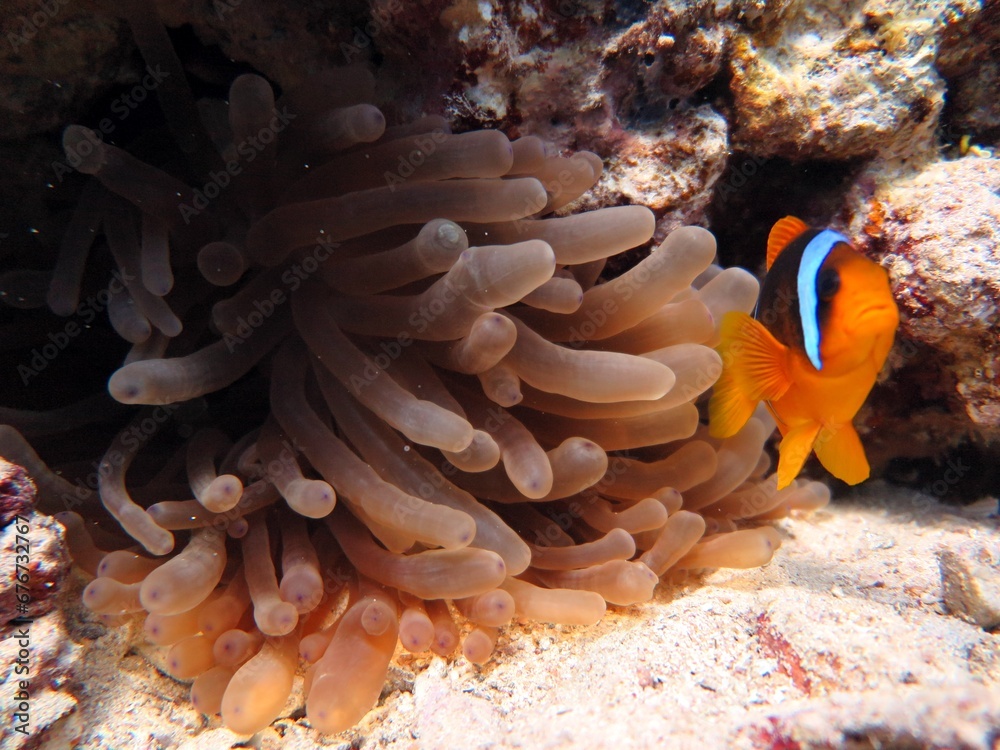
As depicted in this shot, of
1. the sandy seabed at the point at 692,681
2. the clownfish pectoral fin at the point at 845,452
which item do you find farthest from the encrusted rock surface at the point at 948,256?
the clownfish pectoral fin at the point at 845,452

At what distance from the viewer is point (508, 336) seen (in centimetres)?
127

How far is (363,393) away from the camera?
53.1 inches

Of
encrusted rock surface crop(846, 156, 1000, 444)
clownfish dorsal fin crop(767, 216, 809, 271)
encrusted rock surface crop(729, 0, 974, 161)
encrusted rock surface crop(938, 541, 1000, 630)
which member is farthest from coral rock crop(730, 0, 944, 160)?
encrusted rock surface crop(938, 541, 1000, 630)

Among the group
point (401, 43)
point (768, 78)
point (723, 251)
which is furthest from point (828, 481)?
point (401, 43)

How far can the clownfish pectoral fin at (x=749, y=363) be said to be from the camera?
1.38 meters

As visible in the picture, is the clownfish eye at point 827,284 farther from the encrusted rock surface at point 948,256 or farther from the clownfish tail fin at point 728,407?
the encrusted rock surface at point 948,256

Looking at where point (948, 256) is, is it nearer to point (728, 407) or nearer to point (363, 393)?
point (728, 407)

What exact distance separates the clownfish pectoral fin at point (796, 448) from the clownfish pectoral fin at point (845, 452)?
0.03m

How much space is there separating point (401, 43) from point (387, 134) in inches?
10.1

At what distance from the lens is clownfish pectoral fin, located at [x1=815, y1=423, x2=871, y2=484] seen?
56.2 inches

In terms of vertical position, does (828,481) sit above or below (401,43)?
below

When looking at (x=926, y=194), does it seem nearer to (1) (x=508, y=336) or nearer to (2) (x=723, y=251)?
(2) (x=723, y=251)

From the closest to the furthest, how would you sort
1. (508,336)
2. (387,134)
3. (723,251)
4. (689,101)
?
(508,336) → (387,134) → (689,101) → (723,251)

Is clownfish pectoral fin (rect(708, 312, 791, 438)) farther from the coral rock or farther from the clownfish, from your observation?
the coral rock
